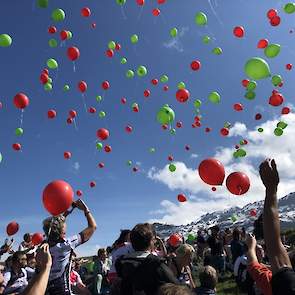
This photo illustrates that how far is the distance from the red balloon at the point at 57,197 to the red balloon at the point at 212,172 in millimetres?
2402

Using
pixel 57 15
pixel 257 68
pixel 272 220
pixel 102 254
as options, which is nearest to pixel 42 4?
pixel 57 15

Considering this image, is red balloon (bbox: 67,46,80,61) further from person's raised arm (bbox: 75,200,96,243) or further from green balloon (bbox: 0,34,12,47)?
person's raised arm (bbox: 75,200,96,243)

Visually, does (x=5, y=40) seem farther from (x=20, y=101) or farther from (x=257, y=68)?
(x=257, y=68)

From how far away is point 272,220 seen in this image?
7.58 ft

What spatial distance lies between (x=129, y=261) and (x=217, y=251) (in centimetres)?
918

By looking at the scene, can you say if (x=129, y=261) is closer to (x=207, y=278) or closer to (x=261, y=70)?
(x=207, y=278)

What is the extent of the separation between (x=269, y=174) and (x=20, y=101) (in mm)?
8666

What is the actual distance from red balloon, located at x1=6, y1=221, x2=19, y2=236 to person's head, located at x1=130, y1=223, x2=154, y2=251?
657 centimetres

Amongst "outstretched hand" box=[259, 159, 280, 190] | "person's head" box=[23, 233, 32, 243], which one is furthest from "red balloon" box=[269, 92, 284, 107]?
"outstretched hand" box=[259, 159, 280, 190]

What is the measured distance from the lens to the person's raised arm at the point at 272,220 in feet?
7.38

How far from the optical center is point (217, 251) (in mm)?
12953

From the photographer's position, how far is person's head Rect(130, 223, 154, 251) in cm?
441

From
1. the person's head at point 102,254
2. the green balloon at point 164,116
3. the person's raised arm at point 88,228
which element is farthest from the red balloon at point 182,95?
the person's raised arm at point 88,228

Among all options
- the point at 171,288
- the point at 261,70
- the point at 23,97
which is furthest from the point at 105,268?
the point at 171,288
